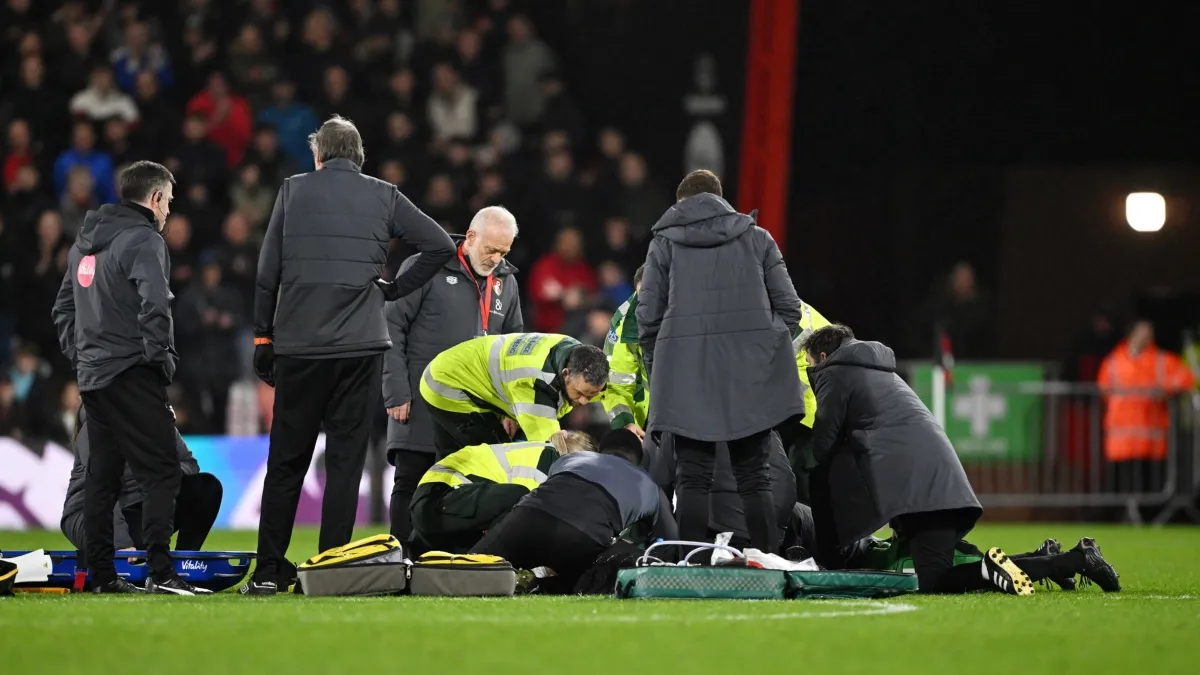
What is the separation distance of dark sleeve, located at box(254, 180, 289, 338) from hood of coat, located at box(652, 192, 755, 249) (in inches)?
69.2

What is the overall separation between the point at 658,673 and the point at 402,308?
16.2 ft

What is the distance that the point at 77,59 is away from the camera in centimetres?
1817

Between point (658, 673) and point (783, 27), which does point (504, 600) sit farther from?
point (783, 27)

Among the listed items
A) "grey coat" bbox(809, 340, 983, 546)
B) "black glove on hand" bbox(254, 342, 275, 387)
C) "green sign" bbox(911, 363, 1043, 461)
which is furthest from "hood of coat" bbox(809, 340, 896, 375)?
"green sign" bbox(911, 363, 1043, 461)

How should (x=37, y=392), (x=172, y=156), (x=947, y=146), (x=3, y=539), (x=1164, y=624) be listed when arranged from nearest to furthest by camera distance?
(x=1164, y=624) → (x=3, y=539) → (x=37, y=392) → (x=172, y=156) → (x=947, y=146)

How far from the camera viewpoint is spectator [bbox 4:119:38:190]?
1748 centimetres

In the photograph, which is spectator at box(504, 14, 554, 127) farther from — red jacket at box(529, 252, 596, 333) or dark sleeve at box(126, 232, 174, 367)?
dark sleeve at box(126, 232, 174, 367)

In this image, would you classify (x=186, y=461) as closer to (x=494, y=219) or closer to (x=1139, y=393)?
(x=494, y=219)

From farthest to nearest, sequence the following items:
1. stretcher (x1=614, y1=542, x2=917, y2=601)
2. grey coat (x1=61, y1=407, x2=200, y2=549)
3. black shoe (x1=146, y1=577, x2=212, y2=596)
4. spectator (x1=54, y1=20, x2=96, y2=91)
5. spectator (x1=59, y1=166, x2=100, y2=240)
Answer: spectator (x1=54, y1=20, x2=96, y2=91)
spectator (x1=59, y1=166, x2=100, y2=240)
grey coat (x1=61, y1=407, x2=200, y2=549)
black shoe (x1=146, y1=577, x2=212, y2=596)
stretcher (x1=614, y1=542, x2=917, y2=601)

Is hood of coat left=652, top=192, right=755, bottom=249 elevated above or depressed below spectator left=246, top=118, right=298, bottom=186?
below

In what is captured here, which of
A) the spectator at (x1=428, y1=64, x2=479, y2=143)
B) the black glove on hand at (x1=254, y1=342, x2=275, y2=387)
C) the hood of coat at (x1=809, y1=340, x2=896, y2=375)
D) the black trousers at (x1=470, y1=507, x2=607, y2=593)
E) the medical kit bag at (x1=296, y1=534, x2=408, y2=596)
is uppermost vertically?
the spectator at (x1=428, y1=64, x2=479, y2=143)

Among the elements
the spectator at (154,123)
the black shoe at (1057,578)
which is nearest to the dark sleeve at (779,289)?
Answer: the black shoe at (1057,578)

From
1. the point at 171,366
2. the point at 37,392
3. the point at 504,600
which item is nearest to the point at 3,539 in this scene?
the point at 37,392

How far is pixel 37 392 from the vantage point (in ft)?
52.6
